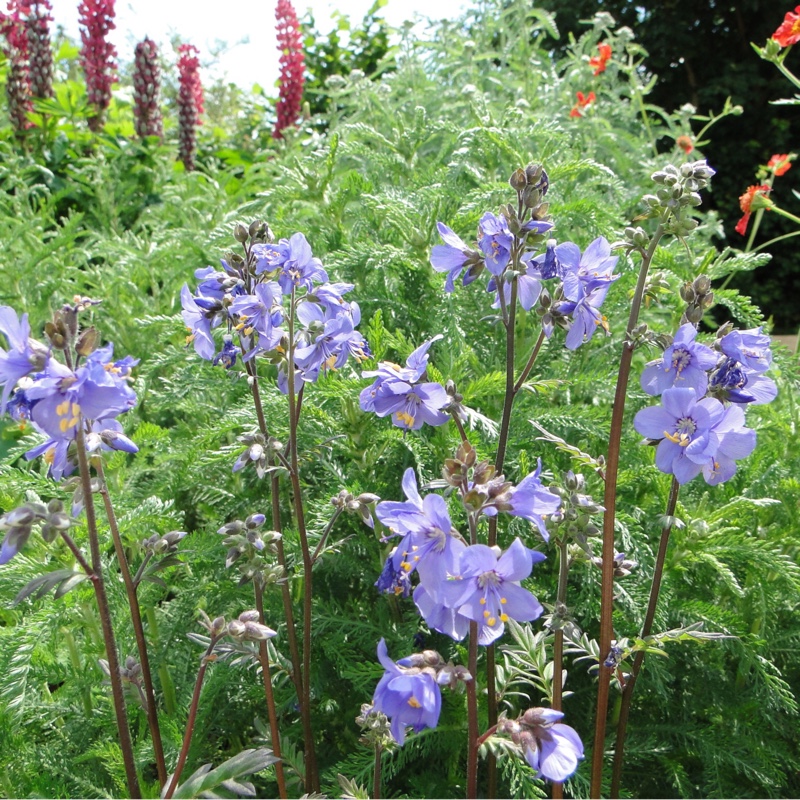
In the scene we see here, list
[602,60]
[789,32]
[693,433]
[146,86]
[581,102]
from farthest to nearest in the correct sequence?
1. [146,86]
2. [602,60]
3. [581,102]
4. [789,32]
5. [693,433]

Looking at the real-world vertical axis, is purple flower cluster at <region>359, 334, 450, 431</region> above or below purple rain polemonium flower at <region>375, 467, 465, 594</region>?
above

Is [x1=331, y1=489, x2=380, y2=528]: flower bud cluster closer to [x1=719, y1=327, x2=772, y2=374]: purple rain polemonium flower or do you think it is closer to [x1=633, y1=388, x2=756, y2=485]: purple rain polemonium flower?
[x1=633, y1=388, x2=756, y2=485]: purple rain polemonium flower

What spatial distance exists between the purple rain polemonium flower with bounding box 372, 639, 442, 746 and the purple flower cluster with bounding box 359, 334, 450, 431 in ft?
1.28

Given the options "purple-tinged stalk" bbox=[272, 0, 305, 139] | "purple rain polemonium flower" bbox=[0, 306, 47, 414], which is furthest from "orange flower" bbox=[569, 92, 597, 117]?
"purple rain polemonium flower" bbox=[0, 306, 47, 414]

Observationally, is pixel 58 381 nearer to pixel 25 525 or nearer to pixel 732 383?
pixel 25 525

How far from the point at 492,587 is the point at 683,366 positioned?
50 centimetres

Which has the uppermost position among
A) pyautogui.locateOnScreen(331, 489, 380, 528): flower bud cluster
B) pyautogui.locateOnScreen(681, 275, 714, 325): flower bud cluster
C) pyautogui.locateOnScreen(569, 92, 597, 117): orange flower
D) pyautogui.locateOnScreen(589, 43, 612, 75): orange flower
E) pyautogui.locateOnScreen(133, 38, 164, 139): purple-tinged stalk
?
pyautogui.locateOnScreen(133, 38, 164, 139): purple-tinged stalk

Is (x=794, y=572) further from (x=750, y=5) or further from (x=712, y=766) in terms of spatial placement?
(x=750, y=5)

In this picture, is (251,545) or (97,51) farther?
(97,51)

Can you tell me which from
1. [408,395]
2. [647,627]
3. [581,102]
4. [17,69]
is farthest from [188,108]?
[647,627]

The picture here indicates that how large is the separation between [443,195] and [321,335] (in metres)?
1.31

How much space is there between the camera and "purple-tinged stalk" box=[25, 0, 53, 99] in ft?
17.1

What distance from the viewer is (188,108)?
5512 millimetres

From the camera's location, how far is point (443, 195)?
8.46 feet
